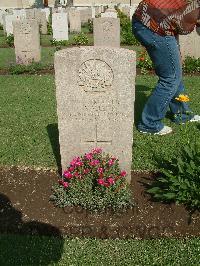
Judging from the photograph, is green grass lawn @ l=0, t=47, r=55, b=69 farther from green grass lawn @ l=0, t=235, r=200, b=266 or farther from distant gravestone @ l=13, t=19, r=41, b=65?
green grass lawn @ l=0, t=235, r=200, b=266

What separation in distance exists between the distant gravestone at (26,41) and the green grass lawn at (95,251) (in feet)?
25.9

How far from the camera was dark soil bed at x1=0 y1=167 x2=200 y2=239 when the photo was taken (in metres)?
3.50

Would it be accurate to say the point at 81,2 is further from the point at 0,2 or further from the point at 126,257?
the point at 126,257

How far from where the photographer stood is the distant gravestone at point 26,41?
1033 cm

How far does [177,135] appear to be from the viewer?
545 cm

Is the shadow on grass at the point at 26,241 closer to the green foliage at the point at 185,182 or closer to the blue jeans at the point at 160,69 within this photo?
the green foliage at the point at 185,182

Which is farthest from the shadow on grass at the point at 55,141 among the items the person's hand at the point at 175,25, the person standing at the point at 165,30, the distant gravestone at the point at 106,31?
the distant gravestone at the point at 106,31

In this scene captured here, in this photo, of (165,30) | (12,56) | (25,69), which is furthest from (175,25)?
(12,56)

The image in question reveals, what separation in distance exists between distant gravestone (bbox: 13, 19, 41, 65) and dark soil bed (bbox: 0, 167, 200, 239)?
7100 millimetres

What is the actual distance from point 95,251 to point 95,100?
54.3 inches

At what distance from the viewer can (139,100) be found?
23.8 ft

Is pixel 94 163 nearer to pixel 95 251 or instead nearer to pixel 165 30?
pixel 95 251

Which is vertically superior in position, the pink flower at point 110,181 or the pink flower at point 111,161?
the pink flower at point 111,161

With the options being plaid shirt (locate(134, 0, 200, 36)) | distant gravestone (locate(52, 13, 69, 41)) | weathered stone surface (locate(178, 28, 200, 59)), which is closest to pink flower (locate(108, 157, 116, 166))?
plaid shirt (locate(134, 0, 200, 36))
